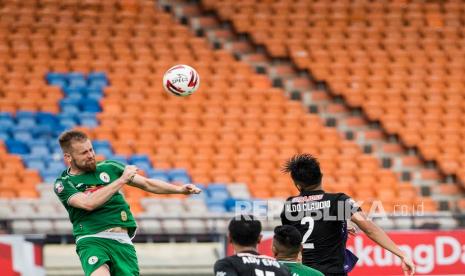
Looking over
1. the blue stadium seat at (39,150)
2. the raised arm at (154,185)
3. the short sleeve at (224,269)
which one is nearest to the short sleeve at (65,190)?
the raised arm at (154,185)

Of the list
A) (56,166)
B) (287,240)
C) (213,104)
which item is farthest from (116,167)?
(213,104)

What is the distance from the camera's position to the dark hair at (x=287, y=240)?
5953 mm

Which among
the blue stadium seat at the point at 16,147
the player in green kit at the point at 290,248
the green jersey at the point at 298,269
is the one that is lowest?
the green jersey at the point at 298,269

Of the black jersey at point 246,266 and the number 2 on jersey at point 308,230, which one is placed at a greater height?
the number 2 on jersey at point 308,230

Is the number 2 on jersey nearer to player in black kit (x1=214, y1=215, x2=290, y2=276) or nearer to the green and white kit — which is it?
player in black kit (x1=214, y1=215, x2=290, y2=276)

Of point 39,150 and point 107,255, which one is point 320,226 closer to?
point 107,255

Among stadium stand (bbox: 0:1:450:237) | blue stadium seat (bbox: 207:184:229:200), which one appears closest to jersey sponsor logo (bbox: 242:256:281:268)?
stadium stand (bbox: 0:1:450:237)

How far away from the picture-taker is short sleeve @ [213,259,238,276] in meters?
5.48

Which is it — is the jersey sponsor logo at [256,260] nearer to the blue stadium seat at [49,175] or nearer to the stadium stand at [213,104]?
the stadium stand at [213,104]

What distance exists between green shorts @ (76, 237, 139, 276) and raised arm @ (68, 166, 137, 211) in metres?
0.34

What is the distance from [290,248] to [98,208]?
6.63ft

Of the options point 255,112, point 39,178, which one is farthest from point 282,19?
point 39,178

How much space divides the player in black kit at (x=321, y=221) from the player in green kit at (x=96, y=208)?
88 centimetres

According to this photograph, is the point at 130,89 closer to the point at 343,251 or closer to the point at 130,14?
the point at 130,14
